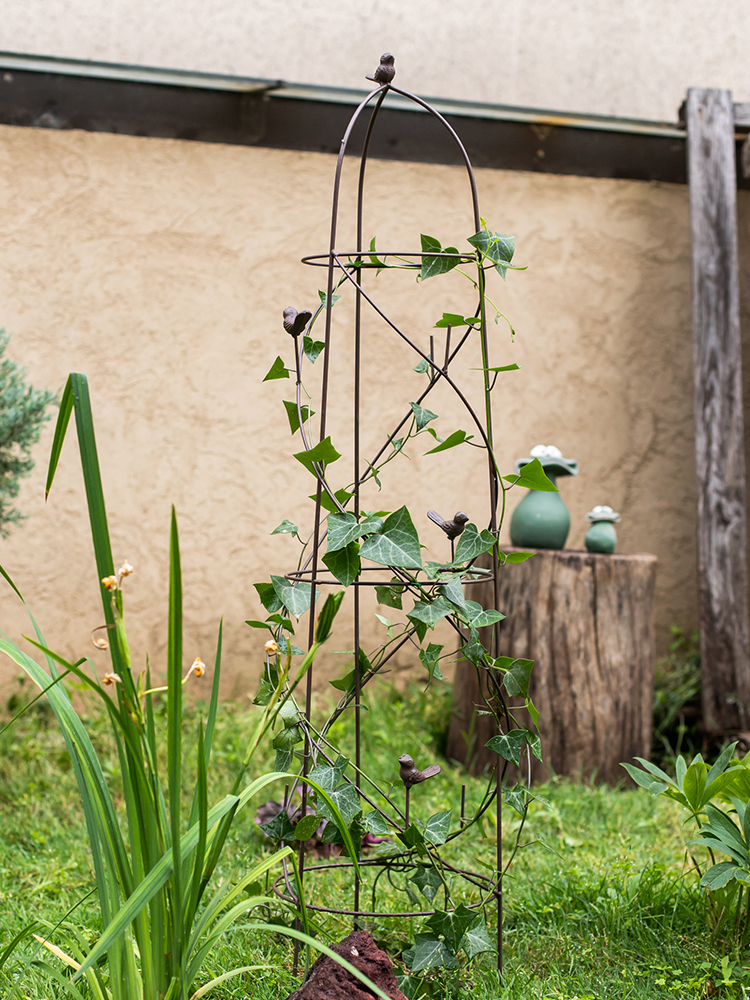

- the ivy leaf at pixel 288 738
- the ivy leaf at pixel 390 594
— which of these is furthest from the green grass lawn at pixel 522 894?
the ivy leaf at pixel 390 594

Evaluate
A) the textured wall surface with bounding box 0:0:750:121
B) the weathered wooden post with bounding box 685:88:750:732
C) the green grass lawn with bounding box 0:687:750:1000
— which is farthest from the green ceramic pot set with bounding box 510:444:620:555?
the textured wall surface with bounding box 0:0:750:121

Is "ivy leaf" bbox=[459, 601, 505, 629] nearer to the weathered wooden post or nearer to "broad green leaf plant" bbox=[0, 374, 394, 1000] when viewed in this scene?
"broad green leaf plant" bbox=[0, 374, 394, 1000]

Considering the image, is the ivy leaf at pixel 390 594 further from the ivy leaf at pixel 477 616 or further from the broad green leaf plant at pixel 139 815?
the broad green leaf plant at pixel 139 815

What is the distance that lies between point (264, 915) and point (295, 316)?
3.57 feet

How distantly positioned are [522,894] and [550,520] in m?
1.28

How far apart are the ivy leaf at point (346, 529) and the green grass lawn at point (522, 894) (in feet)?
1.86

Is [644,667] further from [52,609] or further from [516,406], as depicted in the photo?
[52,609]

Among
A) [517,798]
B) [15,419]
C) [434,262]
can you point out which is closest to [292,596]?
[517,798]

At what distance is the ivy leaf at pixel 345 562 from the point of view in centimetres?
135

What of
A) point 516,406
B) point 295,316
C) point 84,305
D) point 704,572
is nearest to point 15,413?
point 84,305

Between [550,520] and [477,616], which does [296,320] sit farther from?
[550,520]

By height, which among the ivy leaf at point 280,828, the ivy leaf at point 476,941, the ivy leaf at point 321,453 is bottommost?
the ivy leaf at point 476,941

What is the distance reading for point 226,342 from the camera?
337 centimetres

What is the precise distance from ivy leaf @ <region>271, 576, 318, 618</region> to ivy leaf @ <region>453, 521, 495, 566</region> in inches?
10.0
